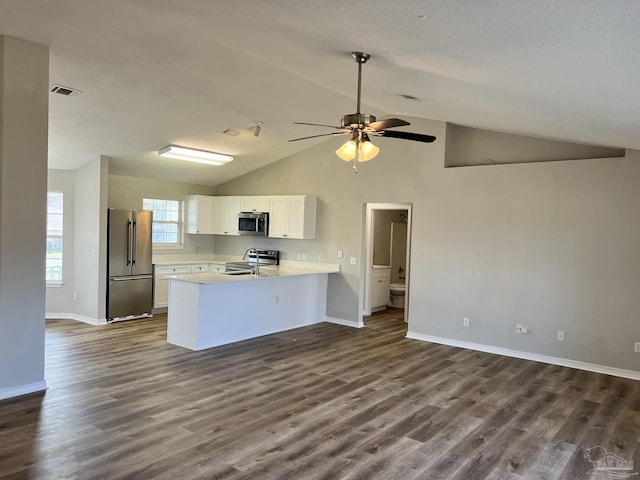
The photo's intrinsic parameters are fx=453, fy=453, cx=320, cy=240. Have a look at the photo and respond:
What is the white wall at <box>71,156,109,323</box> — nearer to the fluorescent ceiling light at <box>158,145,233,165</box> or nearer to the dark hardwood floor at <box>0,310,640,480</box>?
the fluorescent ceiling light at <box>158,145,233,165</box>

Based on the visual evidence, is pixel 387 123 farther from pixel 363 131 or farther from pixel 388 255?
pixel 388 255

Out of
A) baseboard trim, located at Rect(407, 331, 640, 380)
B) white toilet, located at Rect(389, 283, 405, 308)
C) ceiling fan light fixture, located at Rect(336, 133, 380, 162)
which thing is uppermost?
ceiling fan light fixture, located at Rect(336, 133, 380, 162)

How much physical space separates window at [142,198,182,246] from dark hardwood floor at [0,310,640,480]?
2.93 m

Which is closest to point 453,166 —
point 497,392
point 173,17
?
point 497,392

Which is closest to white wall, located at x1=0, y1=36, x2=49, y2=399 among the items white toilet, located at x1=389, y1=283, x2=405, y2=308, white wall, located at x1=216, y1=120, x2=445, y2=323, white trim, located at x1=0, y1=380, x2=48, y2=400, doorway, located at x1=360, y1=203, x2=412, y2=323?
white trim, located at x1=0, y1=380, x2=48, y2=400

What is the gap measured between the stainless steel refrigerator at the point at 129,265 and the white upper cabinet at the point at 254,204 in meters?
1.69

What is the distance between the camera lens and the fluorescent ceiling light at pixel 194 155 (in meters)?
6.78

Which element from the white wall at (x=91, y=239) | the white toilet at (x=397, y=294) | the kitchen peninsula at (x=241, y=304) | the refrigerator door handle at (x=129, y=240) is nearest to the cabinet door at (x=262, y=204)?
the kitchen peninsula at (x=241, y=304)

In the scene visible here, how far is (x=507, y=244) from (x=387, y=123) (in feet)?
10.5

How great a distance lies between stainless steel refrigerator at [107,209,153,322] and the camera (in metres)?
7.06

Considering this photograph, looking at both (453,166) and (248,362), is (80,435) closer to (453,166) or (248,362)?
(248,362)

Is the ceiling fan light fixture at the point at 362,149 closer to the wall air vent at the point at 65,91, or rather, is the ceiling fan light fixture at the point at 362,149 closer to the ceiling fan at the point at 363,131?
the ceiling fan at the point at 363,131

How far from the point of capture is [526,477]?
295 cm

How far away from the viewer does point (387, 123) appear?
3617mm
